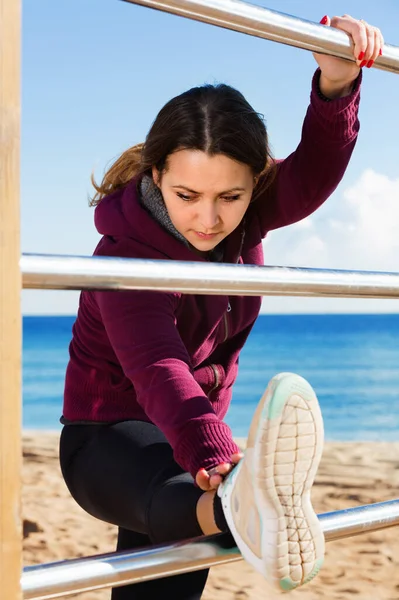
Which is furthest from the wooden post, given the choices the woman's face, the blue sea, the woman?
the blue sea

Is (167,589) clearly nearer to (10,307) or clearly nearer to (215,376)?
(215,376)

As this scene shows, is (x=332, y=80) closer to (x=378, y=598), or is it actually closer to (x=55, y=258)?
(x=55, y=258)

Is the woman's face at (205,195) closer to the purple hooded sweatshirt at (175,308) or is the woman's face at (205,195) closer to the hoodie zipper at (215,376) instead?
the purple hooded sweatshirt at (175,308)

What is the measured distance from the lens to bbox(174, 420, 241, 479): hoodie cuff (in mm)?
1191

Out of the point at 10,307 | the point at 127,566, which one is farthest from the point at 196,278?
the point at 127,566

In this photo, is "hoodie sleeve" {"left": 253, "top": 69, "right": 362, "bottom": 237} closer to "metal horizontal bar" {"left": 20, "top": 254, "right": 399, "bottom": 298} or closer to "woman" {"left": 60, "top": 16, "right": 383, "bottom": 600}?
"woman" {"left": 60, "top": 16, "right": 383, "bottom": 600}

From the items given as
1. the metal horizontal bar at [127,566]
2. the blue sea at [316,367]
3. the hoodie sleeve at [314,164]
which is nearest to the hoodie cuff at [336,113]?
the hoodie sleeve at [314,164]

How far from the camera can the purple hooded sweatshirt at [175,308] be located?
4.71ft

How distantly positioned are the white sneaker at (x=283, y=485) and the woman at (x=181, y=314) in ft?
0.24

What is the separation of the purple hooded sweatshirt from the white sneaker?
384 mm

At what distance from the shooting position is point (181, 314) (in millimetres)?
1605

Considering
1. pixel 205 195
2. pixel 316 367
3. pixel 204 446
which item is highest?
pixel 205 195

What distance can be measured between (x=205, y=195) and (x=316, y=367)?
2083 cm

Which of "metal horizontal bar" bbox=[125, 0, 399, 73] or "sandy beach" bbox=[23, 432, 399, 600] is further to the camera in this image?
"sandy beach" bbox=[23, 432, 399, 600]
